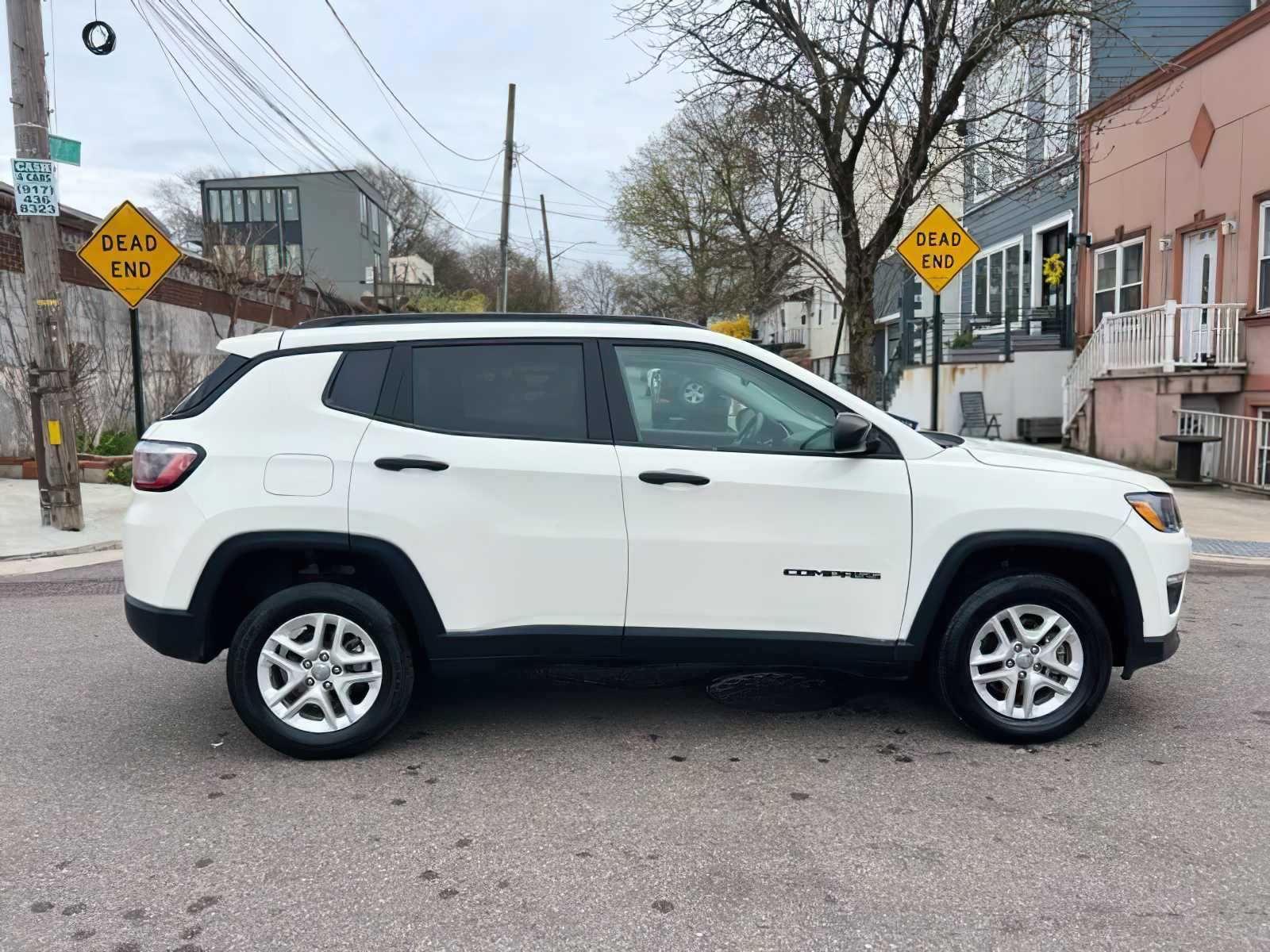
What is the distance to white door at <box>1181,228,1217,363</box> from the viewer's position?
14.0 metres

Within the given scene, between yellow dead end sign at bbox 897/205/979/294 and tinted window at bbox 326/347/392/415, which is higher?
yellow dead end sign at bbox 897/205/979/294

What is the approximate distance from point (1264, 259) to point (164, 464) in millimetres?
14329

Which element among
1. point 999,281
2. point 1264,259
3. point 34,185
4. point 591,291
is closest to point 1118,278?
point 1264,259

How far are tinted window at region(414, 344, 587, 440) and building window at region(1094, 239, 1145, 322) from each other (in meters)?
15.3

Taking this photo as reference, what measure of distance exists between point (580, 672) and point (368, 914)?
2443 mm

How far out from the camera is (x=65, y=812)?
12.1 ft

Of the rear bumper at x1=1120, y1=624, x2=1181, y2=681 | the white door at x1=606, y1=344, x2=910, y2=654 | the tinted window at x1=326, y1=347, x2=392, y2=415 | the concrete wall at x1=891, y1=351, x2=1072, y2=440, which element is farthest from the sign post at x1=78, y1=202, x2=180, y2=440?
the concrete wall at x1=891, y1=351, x2=1072, y2=440

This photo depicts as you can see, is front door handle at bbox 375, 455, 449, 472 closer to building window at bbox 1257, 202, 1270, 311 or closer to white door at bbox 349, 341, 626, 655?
white door at bbox 349, 341, 626, 655

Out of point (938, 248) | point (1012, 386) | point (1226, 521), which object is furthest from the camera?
point (1012, 386)

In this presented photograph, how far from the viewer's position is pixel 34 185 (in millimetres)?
9430

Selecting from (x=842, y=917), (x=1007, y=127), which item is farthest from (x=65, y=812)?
(x=1007, y=127)

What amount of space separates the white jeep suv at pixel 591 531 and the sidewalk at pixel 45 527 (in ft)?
16.4

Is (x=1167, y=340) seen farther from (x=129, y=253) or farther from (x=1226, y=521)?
(x=129, y=253)

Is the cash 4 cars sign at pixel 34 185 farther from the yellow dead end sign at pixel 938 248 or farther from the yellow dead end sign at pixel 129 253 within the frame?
the yellow dead end sign at pixel 938 248
